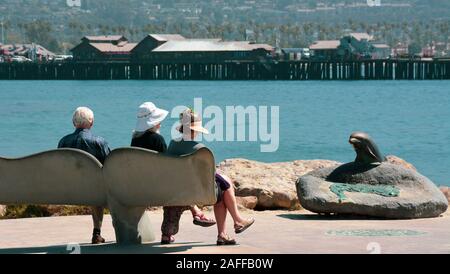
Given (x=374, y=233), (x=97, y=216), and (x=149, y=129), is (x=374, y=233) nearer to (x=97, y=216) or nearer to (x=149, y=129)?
(x=149, y=129)

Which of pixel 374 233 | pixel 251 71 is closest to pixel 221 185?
pixel 374 233

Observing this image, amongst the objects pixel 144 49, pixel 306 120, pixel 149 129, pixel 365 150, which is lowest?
pixel 144 49

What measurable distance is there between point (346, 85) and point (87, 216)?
110793 millimetres

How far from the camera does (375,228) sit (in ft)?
31.1

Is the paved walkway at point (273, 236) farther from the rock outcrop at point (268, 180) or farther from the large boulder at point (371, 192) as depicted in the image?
the rock outcrop at point (268, 180)

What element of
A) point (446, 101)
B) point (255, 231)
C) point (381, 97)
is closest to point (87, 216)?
point (255, 231)

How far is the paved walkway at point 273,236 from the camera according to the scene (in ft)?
26.5

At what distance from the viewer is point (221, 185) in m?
8.23

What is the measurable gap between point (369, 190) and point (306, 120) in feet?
173

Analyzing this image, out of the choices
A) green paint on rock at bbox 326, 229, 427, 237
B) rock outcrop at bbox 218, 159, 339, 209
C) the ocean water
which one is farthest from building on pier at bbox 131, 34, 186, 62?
green paint on rock at bbox 326, 229, 427, 237

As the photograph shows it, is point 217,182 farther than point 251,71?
No

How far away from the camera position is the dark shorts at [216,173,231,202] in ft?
26.8

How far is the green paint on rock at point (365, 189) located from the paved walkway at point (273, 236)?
0.95ft

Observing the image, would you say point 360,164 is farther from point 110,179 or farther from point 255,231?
point 110,179
